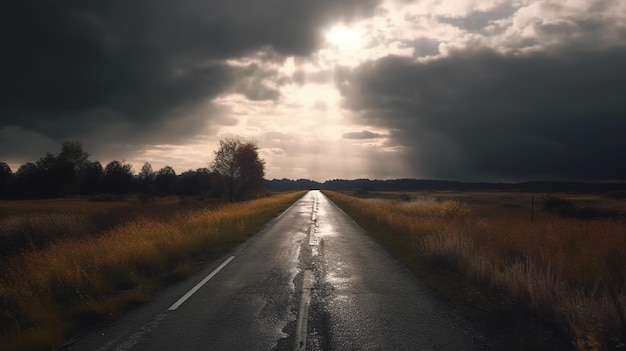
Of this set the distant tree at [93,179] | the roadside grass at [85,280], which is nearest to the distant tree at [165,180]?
the distant tree at [93,179]

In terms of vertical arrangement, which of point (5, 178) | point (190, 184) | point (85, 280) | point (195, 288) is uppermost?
A: point (5, 178)

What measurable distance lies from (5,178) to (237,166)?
49734 millimetres

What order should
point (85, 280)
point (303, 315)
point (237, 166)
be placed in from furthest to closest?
point (237, 166) → point (85, 280) → point (303, 315)

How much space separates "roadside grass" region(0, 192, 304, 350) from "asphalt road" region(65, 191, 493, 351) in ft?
2.03

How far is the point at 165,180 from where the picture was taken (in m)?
119

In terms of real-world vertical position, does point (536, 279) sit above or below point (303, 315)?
above

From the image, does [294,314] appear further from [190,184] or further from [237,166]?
[190,184]

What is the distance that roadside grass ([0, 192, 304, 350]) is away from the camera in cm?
675

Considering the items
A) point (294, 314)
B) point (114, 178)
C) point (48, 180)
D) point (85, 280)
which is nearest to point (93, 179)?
point (114, 178)

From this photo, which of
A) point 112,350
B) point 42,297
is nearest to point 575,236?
point 112,350

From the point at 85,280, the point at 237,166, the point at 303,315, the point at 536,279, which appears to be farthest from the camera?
the point at 237,166

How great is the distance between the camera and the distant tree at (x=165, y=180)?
114000 millimetres

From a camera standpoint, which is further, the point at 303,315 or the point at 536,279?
the point at 536,279

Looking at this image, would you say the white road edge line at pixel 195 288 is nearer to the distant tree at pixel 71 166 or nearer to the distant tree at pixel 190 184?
the distant tree at pixel 71 166
